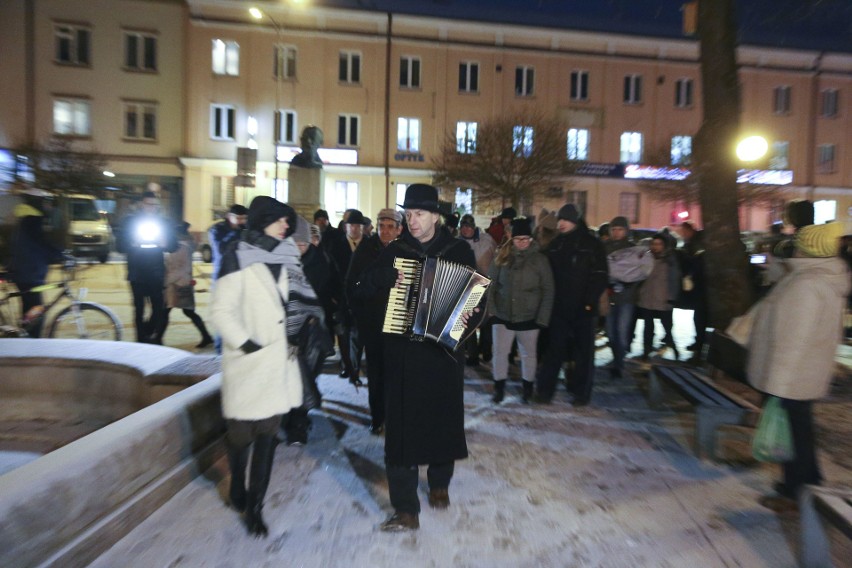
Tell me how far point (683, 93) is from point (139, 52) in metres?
29.9

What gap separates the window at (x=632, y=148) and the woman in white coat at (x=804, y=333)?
34.2 meters

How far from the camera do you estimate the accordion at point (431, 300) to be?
145 inches

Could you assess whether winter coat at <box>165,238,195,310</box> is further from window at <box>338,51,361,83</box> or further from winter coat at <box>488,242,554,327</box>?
window at <box>338,51,361,83</box>

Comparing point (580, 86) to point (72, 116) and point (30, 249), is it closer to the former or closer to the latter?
point (72, 116)

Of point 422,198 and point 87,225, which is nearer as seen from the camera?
point 422,198

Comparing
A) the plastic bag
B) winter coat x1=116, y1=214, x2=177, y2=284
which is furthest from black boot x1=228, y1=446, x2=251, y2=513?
winter coat x1=116, y1=214, x2=177, y2=284

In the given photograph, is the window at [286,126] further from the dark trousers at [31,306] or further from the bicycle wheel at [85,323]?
the dark trousers at [31,306]

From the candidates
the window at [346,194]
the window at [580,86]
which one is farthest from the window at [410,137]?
the window at [580,86]

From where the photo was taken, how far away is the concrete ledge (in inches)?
112

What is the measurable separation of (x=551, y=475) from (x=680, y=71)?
121 ft

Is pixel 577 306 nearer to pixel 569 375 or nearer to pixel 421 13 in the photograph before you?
pixel 569 375

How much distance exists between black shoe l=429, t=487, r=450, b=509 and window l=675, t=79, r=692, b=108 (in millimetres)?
37303

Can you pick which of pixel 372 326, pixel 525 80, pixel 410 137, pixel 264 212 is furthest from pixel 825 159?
pixel 264 212

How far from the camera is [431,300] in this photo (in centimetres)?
370
